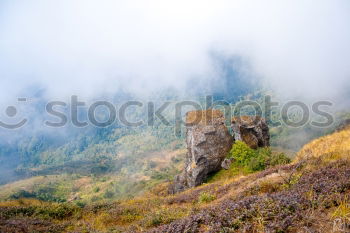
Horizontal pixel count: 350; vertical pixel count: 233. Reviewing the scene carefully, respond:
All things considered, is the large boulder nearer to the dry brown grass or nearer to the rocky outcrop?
the rocky outcrop

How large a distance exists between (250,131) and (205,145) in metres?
7.55

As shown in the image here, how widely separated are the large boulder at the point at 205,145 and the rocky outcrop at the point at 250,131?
1818 mm

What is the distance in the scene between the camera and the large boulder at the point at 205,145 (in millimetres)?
32594

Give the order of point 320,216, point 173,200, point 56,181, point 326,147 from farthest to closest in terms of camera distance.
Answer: point 56,181
point 173,200
point 326,147
point 320,216

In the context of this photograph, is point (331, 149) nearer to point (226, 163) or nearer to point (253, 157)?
point (253, 157)

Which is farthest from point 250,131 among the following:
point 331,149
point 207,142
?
point 331,149

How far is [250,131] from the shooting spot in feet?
121

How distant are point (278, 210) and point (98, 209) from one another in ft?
42.3

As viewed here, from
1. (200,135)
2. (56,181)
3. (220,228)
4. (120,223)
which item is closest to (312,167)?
(220,228)

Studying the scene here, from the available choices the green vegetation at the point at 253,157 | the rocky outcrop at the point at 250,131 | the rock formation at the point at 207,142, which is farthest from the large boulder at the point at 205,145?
the rocky outcrop at the point at 250,131

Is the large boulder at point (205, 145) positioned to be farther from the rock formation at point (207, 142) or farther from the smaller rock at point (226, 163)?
the smaller rock at point (226, 163)

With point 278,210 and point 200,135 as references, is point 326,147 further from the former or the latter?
point 200,135

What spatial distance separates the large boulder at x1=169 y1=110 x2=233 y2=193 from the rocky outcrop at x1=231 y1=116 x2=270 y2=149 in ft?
5.97

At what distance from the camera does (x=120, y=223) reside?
13.2 m
